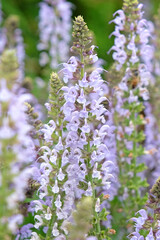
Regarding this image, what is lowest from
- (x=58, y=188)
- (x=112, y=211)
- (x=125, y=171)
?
(x=58, y=188)

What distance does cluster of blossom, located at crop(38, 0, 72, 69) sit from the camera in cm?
491

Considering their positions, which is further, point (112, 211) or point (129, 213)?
point (112, 211)

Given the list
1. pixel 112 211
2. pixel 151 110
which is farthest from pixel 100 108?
pixel 151 110

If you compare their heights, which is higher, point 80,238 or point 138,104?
point 138,104

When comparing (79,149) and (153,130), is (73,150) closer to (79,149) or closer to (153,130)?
(79,149)

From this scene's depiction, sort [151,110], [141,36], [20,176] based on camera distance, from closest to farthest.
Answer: [20,176], [141,36], [151,110]

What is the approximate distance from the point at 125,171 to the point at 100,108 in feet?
3.48

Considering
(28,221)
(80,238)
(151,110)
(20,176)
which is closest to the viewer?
(20,176)

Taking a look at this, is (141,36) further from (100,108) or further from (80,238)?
(80,238)

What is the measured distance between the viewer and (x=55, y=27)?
16.5 ft

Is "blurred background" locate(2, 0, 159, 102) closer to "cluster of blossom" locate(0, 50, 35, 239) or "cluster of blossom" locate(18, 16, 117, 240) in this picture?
"cluster of blossom" locate(18, 16, 117, 240)

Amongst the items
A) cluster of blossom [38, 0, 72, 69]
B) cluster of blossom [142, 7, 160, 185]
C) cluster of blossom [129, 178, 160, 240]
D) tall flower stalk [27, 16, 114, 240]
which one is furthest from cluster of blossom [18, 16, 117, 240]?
cluster of blossom [38, 0, 72, 69]

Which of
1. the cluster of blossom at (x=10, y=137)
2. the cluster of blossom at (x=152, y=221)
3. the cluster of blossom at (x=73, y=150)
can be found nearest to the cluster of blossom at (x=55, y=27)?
the cluster of blossom at (x=73, y=150)

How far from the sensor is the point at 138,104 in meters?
3.14
